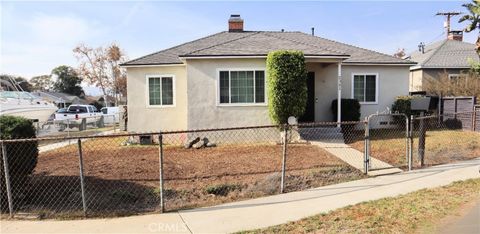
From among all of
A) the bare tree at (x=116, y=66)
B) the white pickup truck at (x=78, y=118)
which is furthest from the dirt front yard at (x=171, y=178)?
the bare tree at (x=116, y=66)

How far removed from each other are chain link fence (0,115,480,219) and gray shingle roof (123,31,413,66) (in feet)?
10.5

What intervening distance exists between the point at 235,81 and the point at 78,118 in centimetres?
1255

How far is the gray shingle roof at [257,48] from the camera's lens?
48.2ft

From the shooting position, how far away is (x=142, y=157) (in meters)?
11.0

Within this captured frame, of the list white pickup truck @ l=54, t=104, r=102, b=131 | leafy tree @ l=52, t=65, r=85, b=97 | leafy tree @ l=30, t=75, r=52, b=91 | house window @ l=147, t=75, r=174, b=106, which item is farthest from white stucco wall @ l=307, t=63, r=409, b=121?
leafy tree @ l=30, t=75, r=52, b=91

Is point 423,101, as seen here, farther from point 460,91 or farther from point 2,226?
point 2,226

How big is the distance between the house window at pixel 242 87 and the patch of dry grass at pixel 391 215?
8363mm

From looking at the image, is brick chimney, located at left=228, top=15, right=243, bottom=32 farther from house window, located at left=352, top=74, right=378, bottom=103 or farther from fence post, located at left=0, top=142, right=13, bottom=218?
fence post, located at left=0, top=142, right=13, bottom=218

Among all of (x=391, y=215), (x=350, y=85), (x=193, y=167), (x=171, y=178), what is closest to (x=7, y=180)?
(x=171, y=178)

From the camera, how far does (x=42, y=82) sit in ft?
261

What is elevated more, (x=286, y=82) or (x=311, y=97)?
(x=286, y=82)

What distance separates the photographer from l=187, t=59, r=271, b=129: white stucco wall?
14.6m

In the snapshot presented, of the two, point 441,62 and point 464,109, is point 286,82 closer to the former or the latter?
point 464,109

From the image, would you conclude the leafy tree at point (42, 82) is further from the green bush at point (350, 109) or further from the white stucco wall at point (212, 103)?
the green bush at point (350, 109)
